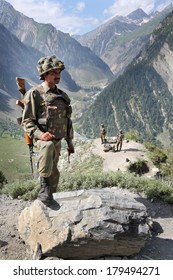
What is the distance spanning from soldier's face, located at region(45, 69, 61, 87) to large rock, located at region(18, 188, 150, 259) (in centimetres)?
289

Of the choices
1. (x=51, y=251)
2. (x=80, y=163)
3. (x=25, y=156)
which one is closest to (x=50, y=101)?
(x=51, y=251)

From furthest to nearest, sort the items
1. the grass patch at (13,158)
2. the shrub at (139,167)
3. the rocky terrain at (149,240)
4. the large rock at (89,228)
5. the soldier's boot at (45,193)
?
the grass patch at (13,158) → the shrub at (139,167) → the rocky terrain at (149,240) → the soldier's boot at (45,193) → the large rock at (89,228)

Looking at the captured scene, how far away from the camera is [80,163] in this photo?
3925cm

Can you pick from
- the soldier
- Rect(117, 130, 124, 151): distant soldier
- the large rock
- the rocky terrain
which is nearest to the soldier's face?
the soldier

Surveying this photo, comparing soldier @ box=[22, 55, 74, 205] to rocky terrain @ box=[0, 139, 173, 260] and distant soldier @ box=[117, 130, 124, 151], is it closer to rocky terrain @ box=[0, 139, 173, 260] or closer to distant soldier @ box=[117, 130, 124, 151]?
rocky terrain @ box=[0, 139, 173, 260]

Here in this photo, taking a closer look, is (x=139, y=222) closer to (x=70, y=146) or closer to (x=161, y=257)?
(x=161, y=257)

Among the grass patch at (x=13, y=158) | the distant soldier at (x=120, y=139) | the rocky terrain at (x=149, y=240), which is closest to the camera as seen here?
Result: the rocky terrain at (x=149, y=240)

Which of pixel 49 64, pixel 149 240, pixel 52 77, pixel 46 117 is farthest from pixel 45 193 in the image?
pixel 149 240

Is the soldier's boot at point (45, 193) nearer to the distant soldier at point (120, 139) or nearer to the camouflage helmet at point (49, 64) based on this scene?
the camouflage helmet at point (49, 64)

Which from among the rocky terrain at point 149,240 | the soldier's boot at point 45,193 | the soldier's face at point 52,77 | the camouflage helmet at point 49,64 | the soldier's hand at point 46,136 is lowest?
the rocky terrain at point 149,240

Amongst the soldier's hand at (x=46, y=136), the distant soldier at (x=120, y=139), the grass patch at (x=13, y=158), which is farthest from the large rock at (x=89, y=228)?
the grass patch at (x=13, y=158)

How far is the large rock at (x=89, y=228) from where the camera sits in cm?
831
